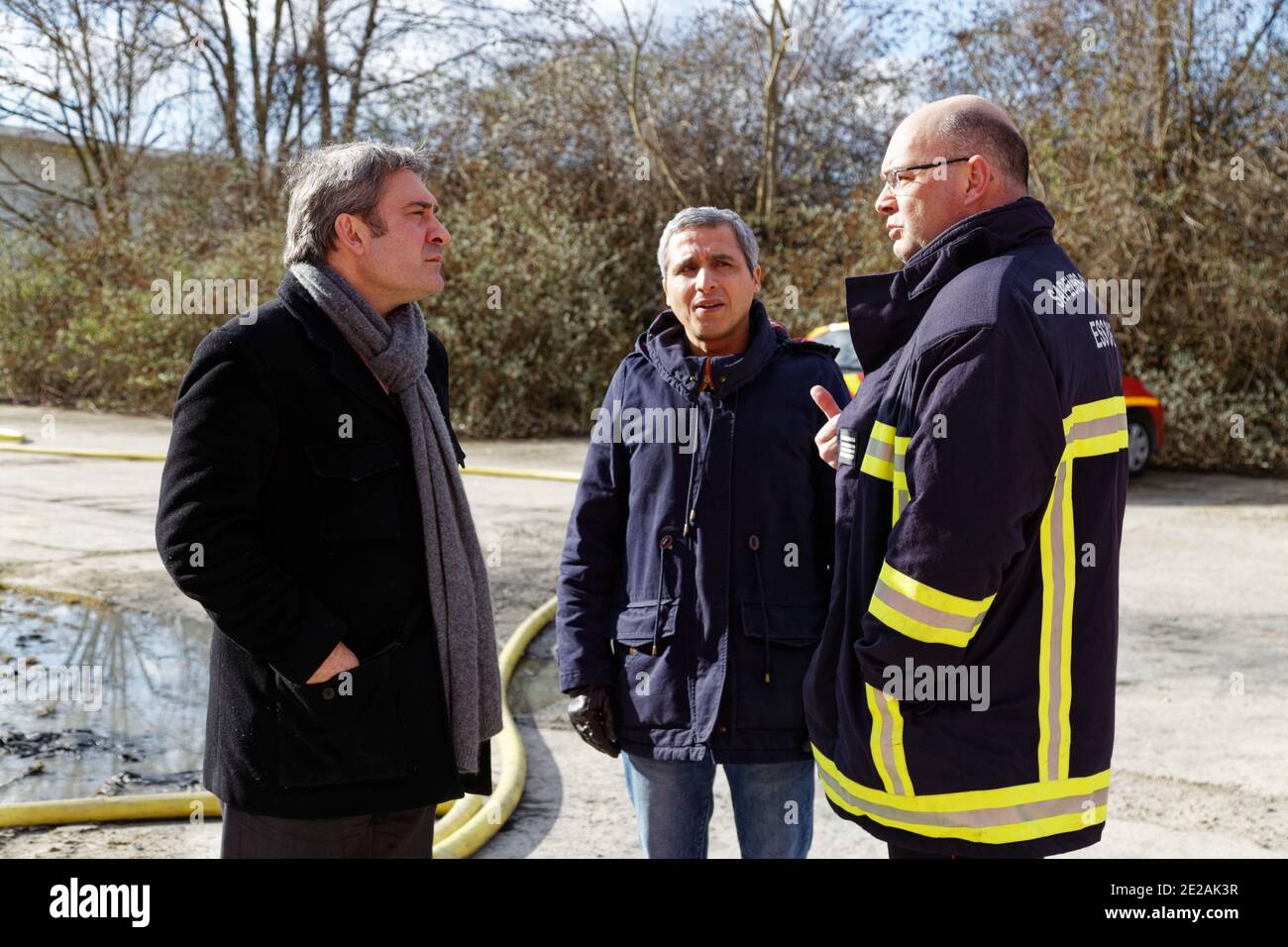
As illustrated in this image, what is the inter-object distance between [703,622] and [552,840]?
165 centimetres

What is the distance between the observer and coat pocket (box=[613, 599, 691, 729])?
9.25 feet

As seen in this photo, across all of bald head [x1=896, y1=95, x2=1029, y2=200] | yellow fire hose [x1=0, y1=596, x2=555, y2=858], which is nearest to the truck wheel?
yellow fire hose [x1=0, y1=596, x2=555, y2=858]

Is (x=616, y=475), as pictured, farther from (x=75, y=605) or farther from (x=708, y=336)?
(x=75, y=605)

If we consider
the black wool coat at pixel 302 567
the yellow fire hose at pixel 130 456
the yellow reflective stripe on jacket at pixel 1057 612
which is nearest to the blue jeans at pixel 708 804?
the black wool coat at pixel 302 567

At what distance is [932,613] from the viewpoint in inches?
83.4

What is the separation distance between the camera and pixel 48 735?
480 cm

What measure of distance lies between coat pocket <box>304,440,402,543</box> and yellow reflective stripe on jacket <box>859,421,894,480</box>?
3.22 ft

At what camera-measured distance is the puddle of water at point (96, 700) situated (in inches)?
175

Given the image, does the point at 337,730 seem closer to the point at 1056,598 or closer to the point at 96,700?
the point at 1056,598

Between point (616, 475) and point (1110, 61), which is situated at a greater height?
point (1110, 61)

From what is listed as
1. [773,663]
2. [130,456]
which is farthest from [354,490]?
[130,456]

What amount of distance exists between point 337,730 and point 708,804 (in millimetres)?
987

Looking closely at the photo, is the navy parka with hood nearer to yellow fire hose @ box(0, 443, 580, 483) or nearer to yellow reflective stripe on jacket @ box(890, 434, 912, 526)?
yellow reflective stripe on jacket @ box(890, 434, 912, 526)

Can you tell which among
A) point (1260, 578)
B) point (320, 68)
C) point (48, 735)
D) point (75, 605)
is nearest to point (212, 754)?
point (48, 735)
